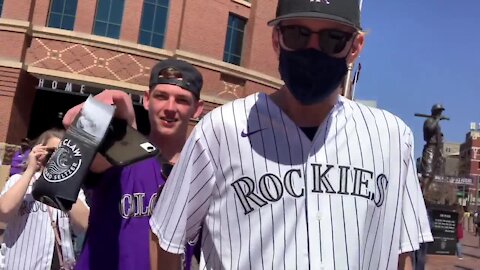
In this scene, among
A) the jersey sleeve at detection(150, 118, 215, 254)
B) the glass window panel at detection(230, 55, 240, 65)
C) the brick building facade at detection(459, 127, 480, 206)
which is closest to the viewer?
the jersey sleeve at detection(150, 118, 215, 254)

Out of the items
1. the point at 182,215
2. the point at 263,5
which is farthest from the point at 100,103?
the point at 263,5

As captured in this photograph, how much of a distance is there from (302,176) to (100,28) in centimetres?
1923

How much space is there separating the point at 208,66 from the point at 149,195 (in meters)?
18.5

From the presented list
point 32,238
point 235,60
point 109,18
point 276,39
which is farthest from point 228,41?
point 276,39

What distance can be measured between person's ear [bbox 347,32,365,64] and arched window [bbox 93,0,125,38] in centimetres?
1885

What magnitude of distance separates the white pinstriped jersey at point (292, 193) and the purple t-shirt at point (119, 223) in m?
0.45

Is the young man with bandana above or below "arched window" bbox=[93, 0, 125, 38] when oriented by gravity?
below

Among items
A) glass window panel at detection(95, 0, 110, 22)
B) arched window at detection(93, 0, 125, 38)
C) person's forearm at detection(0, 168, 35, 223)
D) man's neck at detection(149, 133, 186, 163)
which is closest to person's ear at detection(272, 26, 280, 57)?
man's neck at detection(149, 133, 186, 163)

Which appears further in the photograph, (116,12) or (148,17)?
(148,17)

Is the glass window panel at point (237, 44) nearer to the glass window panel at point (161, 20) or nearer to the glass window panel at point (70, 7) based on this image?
the glass window panel at point (161, 20)

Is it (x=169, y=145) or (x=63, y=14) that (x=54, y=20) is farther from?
(x=169, y=145)

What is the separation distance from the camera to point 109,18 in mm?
19469

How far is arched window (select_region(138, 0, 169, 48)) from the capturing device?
19.9 m

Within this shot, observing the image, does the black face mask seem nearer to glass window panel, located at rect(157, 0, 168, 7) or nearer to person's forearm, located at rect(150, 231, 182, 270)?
person's forearm, located at rect(150, 231, 182, 270)
